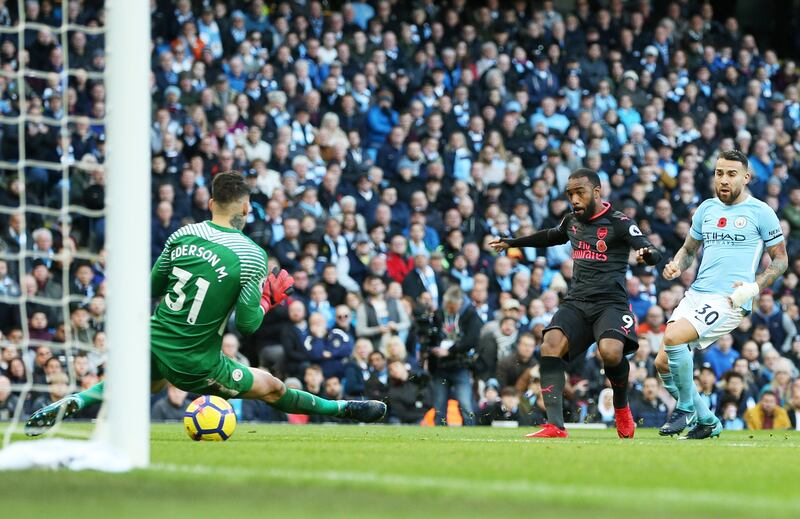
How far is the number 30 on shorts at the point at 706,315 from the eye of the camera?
10.8 metres

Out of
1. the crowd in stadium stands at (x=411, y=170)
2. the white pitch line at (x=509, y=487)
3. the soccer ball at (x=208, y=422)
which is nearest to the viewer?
the white pitch line at (x=509, y=487)

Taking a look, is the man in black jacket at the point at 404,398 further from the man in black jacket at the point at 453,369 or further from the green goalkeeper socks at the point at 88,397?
the green goalkeeper socks at the point at 88,397

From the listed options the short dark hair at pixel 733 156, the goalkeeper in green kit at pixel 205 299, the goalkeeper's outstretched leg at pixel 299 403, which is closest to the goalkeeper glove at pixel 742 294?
the short dark hair at pixel 733 156

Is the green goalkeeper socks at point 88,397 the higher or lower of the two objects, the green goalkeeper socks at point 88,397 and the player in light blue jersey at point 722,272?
the lower

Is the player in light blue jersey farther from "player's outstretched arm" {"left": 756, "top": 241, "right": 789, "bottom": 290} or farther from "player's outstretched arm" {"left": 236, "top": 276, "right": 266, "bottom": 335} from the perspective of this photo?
"player's outstretched arm" {"left": 236, "top": 276, "right": 266, "bottom": 335}

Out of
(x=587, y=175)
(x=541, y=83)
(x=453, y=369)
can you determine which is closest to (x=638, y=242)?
(x=587, y=175)

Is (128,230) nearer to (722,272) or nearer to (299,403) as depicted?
(299,403)

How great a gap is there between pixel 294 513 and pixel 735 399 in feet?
43.6

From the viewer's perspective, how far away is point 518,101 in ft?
72.9

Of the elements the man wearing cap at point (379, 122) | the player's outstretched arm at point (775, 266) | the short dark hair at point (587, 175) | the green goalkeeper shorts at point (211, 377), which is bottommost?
the green goalkeeper shorts at point (211, 377)

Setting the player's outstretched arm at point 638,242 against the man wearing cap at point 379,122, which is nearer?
the player's outstretched arm at point 638,242

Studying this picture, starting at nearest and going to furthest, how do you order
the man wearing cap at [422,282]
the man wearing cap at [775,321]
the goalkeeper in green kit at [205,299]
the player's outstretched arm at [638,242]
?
the goalkeeper in green kit at [205,299]
the player's outstretched arm at [638,242]
the man wearing cap at [422,282]
the man wearing cap at [775,321]

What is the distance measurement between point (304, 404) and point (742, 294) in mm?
3671

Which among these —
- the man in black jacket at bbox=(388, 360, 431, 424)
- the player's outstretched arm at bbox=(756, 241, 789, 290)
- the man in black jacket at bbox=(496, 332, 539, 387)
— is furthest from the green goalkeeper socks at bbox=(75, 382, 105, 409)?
the man in black jacket at bbox=(496, 332, 539, 387)
